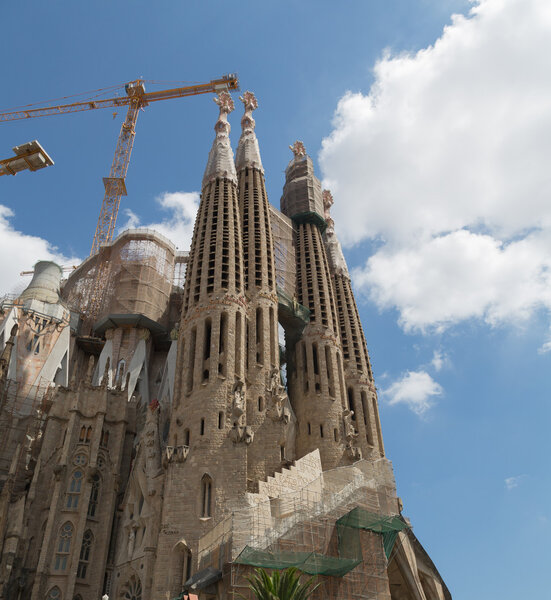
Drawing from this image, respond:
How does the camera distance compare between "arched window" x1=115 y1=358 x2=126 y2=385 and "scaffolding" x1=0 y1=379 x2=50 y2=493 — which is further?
"arched window" x1=115 y1=358 x2=126 y2=385

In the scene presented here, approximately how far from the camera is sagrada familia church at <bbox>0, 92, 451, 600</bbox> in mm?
30156

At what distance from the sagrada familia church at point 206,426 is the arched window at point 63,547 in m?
0.13

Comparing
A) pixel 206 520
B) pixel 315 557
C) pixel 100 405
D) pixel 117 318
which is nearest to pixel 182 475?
pixel 206 520

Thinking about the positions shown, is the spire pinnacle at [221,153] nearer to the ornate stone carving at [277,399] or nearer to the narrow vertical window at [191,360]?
the narrow vertical window at [191,360]

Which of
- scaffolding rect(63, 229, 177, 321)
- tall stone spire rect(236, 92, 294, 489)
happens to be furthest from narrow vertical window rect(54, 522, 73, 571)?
scaffolding rect(63, 229, 177, 321)

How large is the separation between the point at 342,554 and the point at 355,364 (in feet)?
77.3

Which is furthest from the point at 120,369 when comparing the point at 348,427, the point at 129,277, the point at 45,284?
the point at 348,427

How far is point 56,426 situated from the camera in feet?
134

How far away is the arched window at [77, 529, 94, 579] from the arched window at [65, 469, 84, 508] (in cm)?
200

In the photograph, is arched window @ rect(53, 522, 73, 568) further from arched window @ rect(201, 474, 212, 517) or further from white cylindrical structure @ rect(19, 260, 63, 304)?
white cylindrical structure @ rect(19, 260, 63, 304)

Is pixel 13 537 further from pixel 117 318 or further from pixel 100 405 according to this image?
pixel 117 318

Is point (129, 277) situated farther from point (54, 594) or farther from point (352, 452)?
point (54, 594)

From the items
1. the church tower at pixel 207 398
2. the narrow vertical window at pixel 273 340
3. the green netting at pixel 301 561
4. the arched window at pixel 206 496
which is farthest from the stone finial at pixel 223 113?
the green netting at pixel 301 561

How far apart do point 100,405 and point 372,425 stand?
21522 mm
